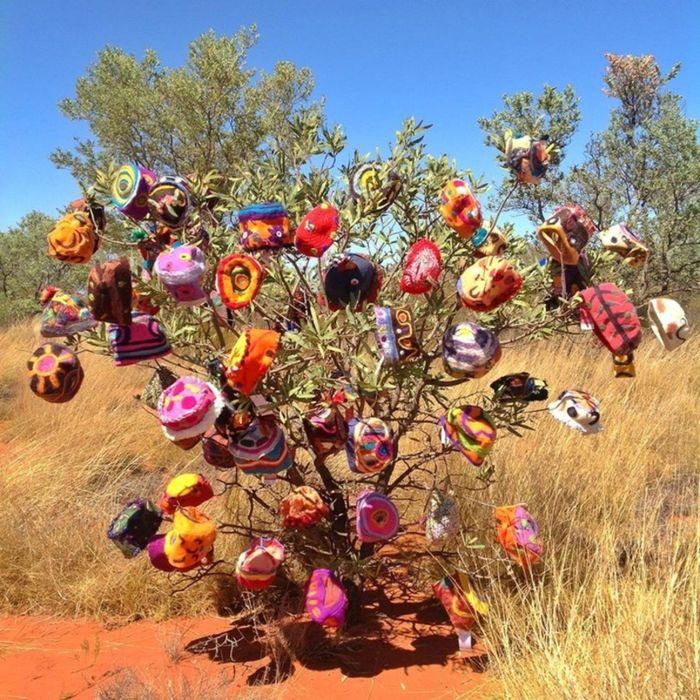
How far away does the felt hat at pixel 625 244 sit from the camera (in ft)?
7.43

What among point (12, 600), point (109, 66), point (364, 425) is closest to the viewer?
point (364, 425)

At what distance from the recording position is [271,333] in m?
1.88

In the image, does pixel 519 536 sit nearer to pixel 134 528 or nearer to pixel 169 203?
pixel 134 528

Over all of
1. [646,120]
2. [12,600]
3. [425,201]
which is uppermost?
[646,120]

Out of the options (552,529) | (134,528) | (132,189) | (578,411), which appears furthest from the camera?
(552,529)

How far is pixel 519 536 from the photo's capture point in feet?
7.63

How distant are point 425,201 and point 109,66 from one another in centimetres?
1284

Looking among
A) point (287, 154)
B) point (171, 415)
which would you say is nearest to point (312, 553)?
point (171, 415)

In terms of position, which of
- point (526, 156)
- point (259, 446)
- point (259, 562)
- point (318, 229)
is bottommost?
point (259, 562)

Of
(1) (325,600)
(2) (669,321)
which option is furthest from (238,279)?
(2) (669,321)

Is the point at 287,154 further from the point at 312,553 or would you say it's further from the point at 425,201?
the point at 312,553

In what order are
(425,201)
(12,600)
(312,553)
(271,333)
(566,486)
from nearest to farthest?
(271,333)
(425,201)
(312,553)
(12,600)
(566,486)

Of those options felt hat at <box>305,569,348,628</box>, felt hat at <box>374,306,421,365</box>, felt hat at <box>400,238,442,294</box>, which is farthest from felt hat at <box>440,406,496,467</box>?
felt hat at <box>305,569,348,628</box>

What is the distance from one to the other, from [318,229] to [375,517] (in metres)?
1.02
